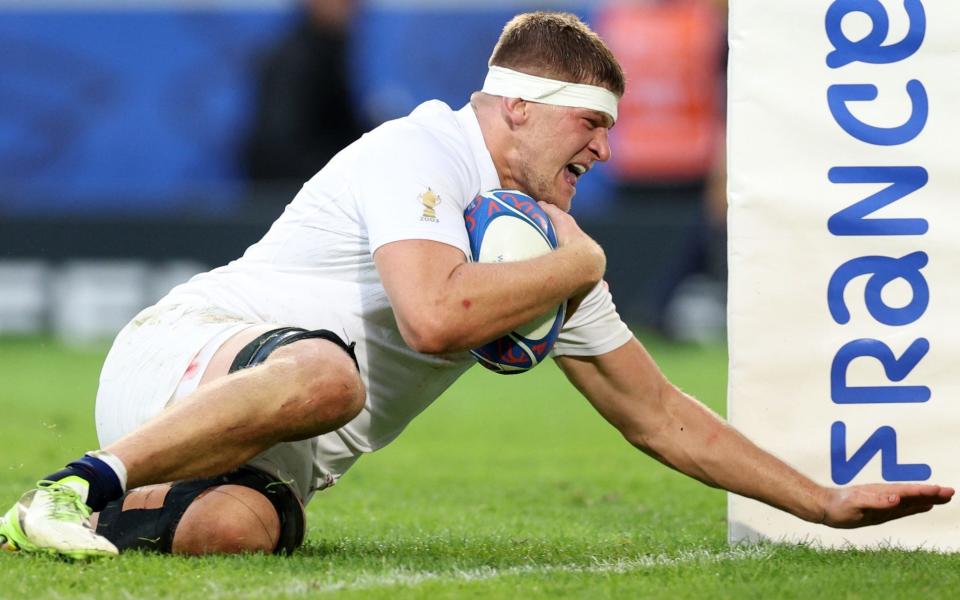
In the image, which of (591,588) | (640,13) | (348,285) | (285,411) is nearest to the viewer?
(591,588)

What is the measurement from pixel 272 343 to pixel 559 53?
1130mm

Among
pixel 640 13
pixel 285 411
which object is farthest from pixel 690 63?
pixel 285 411

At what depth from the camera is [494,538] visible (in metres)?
4.56

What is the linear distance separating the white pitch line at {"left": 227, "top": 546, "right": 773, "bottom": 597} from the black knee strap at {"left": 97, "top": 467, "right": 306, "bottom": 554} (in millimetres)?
475

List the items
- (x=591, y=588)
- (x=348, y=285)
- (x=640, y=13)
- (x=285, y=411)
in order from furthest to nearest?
(x=640, y=13)
(x=348, y=285)
(x=285, y=411)
(x=591, y=588)

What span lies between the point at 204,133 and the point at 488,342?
11851mm

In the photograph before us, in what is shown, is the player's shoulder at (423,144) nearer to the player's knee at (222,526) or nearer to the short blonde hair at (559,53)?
the short blonde hair at (559,53)

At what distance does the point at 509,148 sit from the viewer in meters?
4.25

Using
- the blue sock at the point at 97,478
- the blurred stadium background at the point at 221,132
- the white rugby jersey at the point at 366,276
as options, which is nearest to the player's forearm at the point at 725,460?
the white rugby jersey at the point at 366,276

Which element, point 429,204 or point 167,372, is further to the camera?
point 167,372

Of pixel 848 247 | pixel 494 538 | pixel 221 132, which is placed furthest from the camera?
pixel 221 132

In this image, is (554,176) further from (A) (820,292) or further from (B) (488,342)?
(A) (820,292)

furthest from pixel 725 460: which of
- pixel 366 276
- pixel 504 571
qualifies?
pixel 366 276

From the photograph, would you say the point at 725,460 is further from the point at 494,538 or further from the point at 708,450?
the point at 494,538
